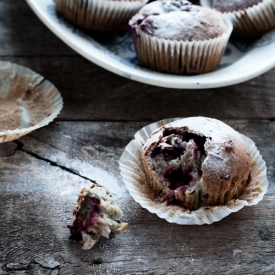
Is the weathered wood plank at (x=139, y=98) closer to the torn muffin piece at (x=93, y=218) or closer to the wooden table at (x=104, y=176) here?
the wooden table at (x=104, y=176)

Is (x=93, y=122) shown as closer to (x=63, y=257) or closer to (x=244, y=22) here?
(x=63, y=257)

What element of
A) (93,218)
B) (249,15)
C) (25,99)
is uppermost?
(249,15)

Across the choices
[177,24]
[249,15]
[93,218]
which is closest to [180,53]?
[177,24]

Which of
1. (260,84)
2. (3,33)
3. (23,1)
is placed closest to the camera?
(260,84)

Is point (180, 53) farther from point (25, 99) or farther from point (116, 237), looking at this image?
point (116, 237)

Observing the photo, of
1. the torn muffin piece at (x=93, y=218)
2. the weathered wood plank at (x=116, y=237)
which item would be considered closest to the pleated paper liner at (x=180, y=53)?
the weathered wood plank at (x=116, y=237)

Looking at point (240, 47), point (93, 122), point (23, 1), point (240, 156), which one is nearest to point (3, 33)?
point (23, 1)
